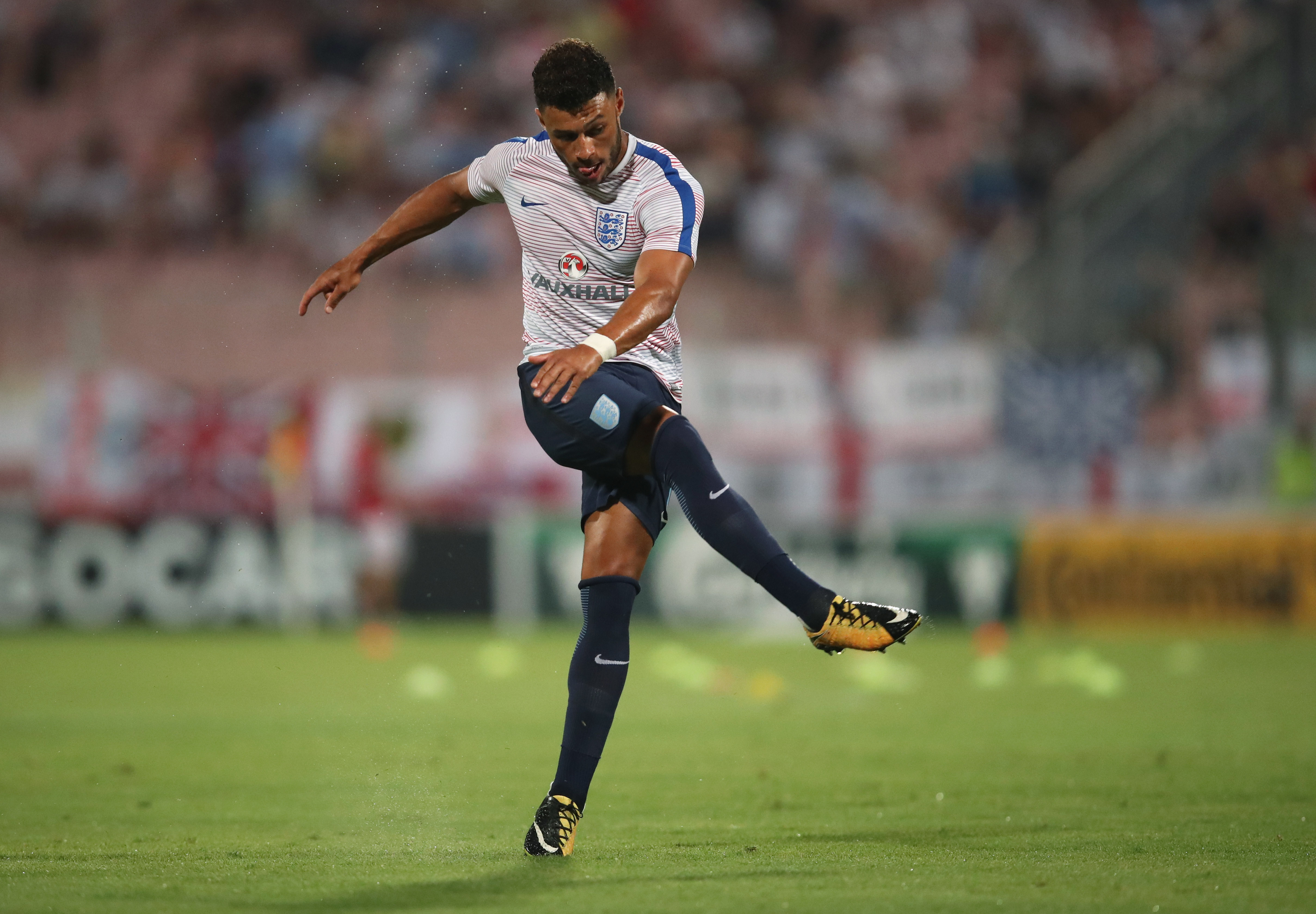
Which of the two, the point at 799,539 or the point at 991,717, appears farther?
the point at 799,539

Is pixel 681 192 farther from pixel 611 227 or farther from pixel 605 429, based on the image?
pixel 605 429

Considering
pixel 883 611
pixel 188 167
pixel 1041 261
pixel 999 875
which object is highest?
pixel 188 167

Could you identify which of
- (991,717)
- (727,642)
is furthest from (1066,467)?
(991,717)

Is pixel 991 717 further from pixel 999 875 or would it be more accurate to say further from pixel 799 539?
pixel 799 539

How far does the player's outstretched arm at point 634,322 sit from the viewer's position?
15.3ft

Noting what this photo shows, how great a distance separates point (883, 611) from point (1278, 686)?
6690mm

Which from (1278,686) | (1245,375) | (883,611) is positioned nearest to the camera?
(883,611)

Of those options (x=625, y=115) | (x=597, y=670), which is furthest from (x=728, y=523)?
(x=625, y=115)

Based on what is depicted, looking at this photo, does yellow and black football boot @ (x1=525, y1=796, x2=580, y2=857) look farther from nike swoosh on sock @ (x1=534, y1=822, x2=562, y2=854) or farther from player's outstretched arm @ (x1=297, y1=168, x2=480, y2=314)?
player's outstretched arm @ (x1=297, y1=168, x2=480, y2=314)

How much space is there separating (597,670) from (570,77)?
1824 millimetres

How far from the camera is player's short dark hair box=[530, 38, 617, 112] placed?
5008 millimetres

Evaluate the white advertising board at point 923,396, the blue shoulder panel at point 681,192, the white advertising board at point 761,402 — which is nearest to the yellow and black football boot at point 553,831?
the blue shoulder panel at point 681,192

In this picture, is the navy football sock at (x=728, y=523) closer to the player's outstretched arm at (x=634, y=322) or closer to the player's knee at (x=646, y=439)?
the player's knee at (x=646, y=439)

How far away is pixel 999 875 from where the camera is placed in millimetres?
4621
